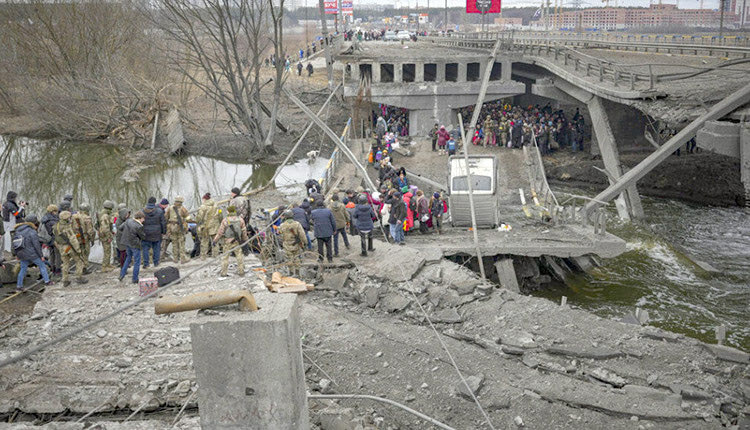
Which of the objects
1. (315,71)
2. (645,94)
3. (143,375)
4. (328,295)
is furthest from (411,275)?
(315,71)

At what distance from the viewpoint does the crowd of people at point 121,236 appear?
12.8m

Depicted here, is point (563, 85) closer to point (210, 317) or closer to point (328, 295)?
point (328, 295)

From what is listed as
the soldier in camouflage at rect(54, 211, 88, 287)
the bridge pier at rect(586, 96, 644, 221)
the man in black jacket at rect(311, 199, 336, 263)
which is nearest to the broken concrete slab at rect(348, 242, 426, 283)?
the man in black jacket at rect(311, 199, 336, 263)

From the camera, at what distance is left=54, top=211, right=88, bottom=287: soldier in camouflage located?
41.5ft

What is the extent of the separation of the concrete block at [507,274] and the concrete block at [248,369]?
35.7ft

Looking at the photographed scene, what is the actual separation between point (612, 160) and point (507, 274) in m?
11.9

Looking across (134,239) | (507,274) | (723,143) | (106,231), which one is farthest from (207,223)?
(723,143)

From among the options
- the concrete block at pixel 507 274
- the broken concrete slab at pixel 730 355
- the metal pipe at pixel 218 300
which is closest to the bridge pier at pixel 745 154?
the concrete block at pixel 507 274

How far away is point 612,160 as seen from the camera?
26.1m

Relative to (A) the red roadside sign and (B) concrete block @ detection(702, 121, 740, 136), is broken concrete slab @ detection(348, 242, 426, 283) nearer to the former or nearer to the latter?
(B) concrete block @ detection(702, 121, 740, 136)

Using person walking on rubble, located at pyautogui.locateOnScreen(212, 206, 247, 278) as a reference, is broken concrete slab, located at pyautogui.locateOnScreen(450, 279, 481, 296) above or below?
below

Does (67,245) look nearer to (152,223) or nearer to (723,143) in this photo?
(152,223)

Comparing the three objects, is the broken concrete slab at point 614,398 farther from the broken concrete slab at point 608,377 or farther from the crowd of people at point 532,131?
the crowd of people at point 532,131

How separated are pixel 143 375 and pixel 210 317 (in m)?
3.66
